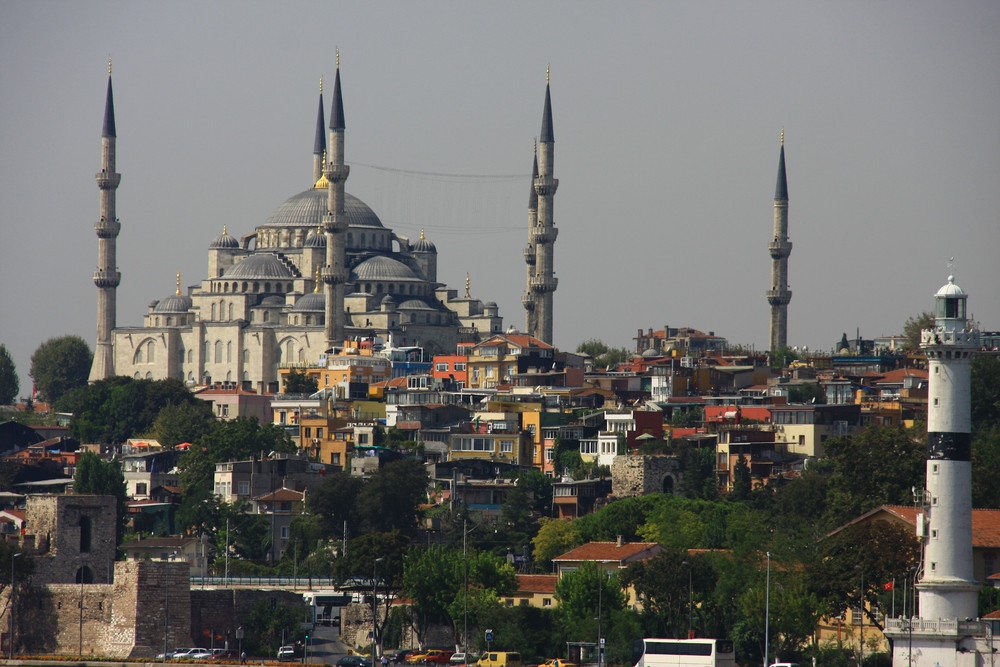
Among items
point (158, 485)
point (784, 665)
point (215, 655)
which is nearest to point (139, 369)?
point (158, 485)

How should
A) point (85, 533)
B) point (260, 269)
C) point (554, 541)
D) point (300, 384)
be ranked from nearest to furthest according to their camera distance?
point (85, 533) < point (554, 541) < point (300, 384) < point (260, 269)

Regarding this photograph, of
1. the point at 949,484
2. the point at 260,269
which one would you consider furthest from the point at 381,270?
the point at 949,484

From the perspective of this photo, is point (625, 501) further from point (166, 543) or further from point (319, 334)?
point (319, 334)

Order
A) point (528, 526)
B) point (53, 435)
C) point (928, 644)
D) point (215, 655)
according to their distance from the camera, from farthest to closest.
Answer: point (53, 435), point (528, 526), point (215, 655), point (928, 644)

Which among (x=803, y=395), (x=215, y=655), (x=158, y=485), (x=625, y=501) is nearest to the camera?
(x=215, y=655)

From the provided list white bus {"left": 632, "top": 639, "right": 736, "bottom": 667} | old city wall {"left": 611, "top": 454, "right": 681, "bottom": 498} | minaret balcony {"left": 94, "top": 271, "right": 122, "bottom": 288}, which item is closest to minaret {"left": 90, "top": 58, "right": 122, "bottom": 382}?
minaret balcony {"left": 94, "top": 271, "right": 122, "bottom": 288}

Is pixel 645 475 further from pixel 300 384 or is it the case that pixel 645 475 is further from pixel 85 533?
pixel 300 384
